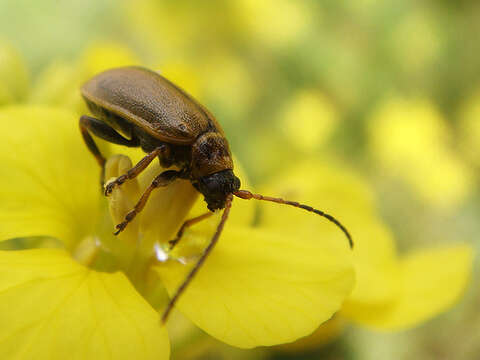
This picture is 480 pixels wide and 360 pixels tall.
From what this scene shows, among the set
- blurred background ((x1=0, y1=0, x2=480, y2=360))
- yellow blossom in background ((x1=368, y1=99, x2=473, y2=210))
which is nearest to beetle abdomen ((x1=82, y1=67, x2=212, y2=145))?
blurred background ((x1=0, y1=0, x2=480, y2=360))

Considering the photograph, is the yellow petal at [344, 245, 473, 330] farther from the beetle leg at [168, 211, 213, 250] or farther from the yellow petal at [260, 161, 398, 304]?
the beetle leg at [168, 211, 213, 250]

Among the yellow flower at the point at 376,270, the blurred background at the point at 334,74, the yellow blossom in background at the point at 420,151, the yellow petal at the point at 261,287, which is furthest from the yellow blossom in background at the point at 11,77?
the yellow blossom in background at the point at 420,151

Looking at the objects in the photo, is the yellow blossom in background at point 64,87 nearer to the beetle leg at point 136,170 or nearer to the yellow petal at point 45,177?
the yellow petal at point 45,177

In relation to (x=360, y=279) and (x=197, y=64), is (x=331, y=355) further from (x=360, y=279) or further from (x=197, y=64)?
(x=197, y=64)

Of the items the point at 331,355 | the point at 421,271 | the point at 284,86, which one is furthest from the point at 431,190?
the point at 421,271

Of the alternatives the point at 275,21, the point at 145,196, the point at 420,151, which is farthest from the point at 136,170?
the point at 275,21

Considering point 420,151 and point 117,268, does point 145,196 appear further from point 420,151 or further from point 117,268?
point 420,151
